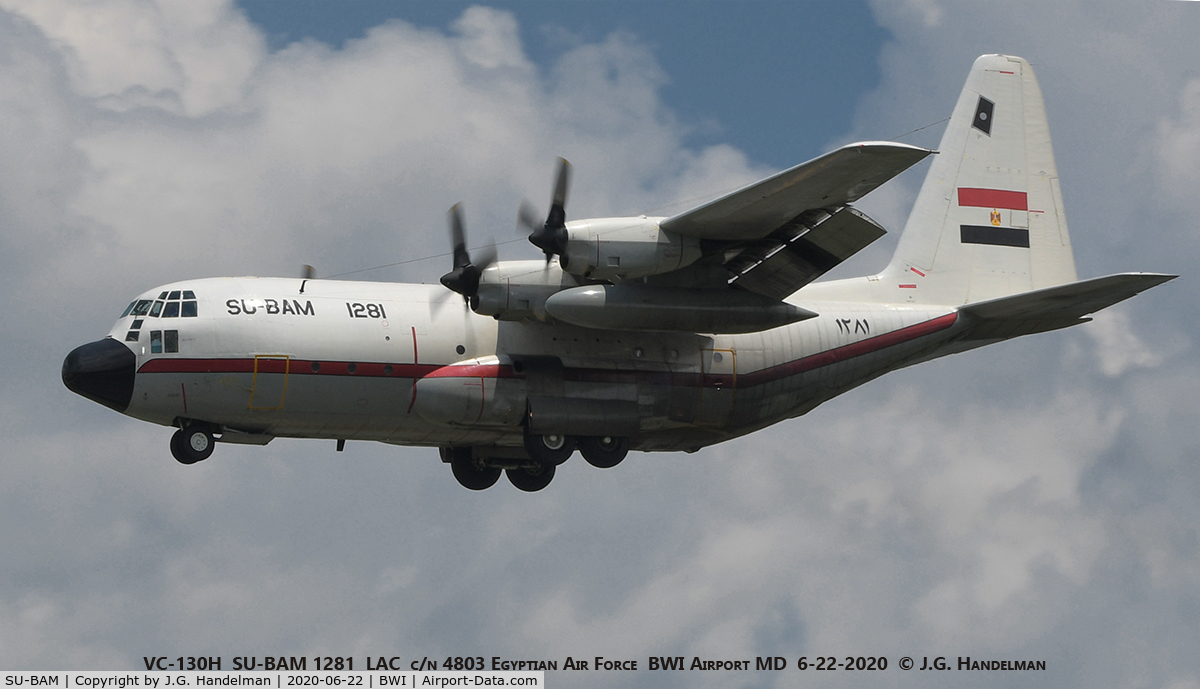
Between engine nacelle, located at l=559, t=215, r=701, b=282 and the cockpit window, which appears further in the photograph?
the cockpit window

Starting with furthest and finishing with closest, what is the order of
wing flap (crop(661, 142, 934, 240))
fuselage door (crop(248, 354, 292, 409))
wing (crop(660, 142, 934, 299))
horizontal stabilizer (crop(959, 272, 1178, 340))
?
1. horizontal stabilizer (crop(959, 272, 1178, 340))
2. fuselage door (crop(248, 354, 292, 409))
3. wing (crop(660, 142, 934, 299))
4. wing flap (crop(661, 142, 934, 240))

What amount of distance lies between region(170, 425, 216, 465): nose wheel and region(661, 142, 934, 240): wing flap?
24.9 ft

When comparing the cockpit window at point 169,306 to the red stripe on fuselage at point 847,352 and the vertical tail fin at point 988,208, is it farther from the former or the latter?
the vertical tail fin at point 988,208

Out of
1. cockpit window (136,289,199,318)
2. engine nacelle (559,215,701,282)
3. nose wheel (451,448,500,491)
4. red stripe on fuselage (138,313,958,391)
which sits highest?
engine nacelle (559,215,701,282)

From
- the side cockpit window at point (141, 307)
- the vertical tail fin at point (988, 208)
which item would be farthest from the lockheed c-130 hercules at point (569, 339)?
the vertical tail fin at point (988, 208)

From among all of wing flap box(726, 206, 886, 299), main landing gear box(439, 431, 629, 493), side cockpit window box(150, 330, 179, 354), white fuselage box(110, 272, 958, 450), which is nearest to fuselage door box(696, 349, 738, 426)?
white fuselage box(110, 272, 958, 450)

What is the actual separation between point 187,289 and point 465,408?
14.9 feet

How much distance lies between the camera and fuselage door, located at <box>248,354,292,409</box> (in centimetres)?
2323

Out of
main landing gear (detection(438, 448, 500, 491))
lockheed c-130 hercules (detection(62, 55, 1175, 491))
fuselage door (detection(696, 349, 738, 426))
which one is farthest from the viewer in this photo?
main landing gear (detection(438, 448, 500, 491))

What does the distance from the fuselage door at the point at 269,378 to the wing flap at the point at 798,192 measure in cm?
604

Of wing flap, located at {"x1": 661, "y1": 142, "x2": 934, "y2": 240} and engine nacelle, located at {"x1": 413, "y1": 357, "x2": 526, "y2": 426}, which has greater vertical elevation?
wing flap, located at {"x1": 661, "y1": 142, "x2": 934, "y2": 240}

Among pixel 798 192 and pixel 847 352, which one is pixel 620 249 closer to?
pixel 798 192

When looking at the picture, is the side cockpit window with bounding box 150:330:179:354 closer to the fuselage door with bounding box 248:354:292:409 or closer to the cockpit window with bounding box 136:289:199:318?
the cockpit window with bounding box 136:289:199:318

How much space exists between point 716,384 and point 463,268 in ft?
15.3
